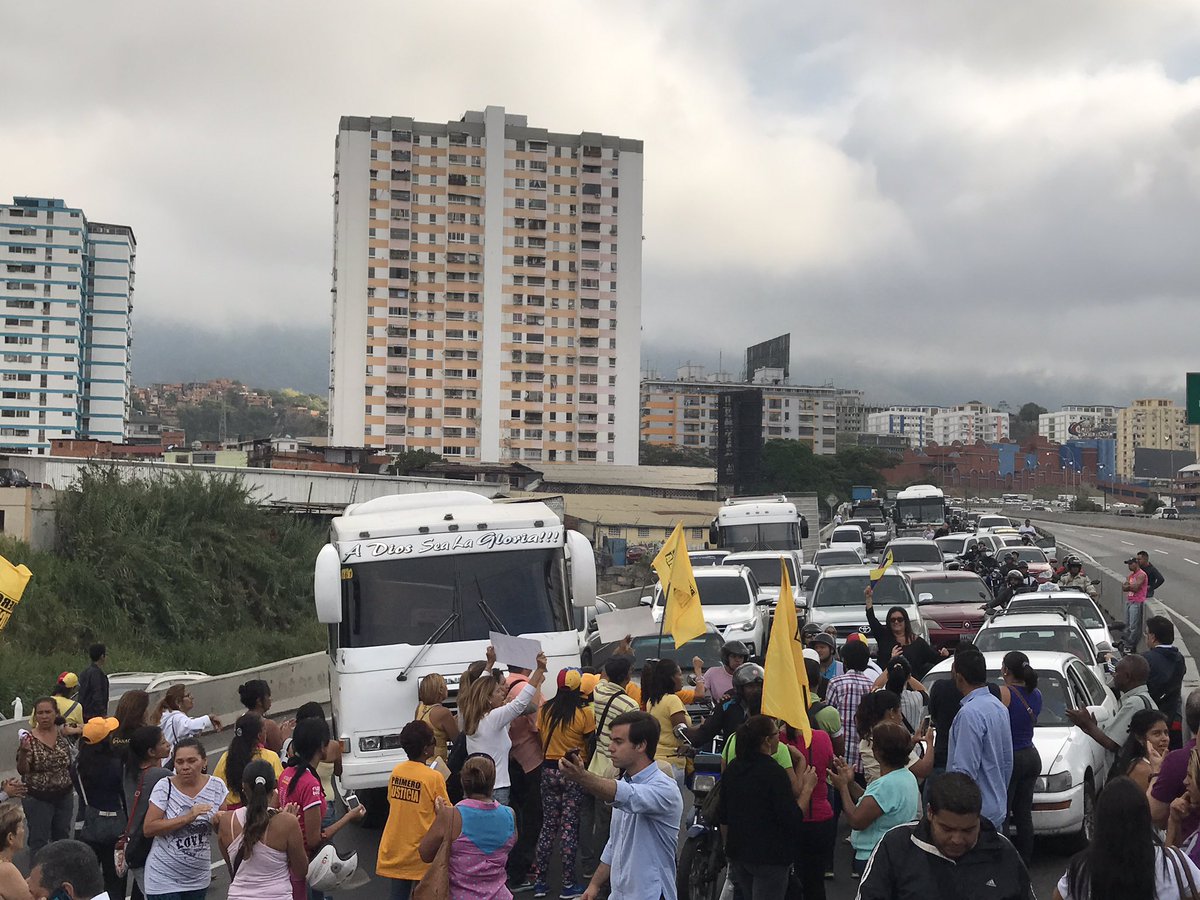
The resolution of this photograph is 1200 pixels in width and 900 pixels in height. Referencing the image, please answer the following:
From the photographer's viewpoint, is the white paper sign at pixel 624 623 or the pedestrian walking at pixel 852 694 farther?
the white paper sign at pixel 624 623

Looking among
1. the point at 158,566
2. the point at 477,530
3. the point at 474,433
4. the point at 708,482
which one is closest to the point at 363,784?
the point at 477,530

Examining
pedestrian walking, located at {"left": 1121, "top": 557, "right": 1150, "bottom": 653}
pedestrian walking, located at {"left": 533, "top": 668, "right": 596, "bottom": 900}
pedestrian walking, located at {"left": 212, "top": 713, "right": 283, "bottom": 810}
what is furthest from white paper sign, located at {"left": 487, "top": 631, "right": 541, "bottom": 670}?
pedestrian walking, located at {"left": 1121, "top": 557, "right": 1150, "bottom": 653}

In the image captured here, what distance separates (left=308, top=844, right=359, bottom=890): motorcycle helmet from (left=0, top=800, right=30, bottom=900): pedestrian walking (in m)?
1.43

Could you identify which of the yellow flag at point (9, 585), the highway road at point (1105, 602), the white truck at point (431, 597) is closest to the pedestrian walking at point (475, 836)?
the highway road at point (1105, 602)

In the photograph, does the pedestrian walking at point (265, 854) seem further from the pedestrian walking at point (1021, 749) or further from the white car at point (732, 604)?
the white car at point (732, 604)

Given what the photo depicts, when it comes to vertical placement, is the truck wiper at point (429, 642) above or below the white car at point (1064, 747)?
above

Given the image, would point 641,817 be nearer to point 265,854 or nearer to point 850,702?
point 265,854

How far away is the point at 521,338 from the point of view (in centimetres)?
13000

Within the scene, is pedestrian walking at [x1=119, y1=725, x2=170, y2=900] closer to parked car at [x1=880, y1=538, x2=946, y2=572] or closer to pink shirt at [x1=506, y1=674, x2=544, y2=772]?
pink shirt at [x1=506, y1=674, x2=544, y2=772]

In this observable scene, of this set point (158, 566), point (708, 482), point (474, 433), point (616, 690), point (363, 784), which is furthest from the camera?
point (474, 433)

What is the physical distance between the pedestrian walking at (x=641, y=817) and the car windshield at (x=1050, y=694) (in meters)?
4.77

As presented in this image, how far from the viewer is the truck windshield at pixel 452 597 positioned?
40.7ft

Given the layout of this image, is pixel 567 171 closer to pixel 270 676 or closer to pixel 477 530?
pixel 270 676

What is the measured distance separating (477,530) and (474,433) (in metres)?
116
